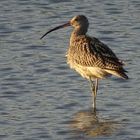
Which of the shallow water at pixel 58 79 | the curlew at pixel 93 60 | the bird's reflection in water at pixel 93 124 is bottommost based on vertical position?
the bird's reflection in water at pixel 93 124

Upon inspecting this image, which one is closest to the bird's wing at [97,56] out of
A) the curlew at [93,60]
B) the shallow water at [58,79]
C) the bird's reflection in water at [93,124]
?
the curlew at [93,60]

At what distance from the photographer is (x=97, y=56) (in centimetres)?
1611

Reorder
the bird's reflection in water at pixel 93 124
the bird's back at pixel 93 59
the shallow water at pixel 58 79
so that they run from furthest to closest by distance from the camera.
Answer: the bird's back at pixel 93 59
the shallow water at pixel 58 79
the bird's reflection in water at pixel 93 124

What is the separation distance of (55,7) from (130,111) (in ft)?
28.0

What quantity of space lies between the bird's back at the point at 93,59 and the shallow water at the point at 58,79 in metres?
0.60

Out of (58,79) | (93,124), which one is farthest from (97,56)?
(58,79)

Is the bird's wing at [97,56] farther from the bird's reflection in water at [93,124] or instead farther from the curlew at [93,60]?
the bird's reflection in water at [93,124]

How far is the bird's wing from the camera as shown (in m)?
15.8

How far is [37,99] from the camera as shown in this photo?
16.4 metres

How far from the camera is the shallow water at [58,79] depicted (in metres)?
14.8

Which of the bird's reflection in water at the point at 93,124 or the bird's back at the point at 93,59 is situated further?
the bird's back at the point at 93,59

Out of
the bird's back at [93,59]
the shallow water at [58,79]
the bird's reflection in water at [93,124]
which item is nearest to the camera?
the bird's reflection in water at [93,124]

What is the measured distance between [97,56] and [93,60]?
11 centimetres

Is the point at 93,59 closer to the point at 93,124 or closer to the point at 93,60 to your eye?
the point at 93,60
